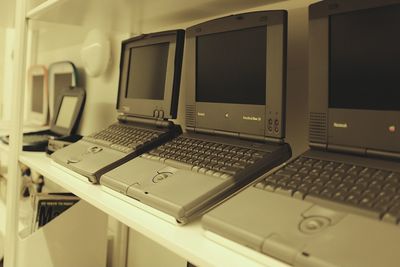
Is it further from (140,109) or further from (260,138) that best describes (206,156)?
Result: (140,109)

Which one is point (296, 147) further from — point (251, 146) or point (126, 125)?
point (126, 125)

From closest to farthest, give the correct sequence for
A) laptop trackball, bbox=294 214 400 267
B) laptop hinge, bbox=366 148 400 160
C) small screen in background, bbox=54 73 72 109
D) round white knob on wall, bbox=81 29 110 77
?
laptop trackball, bbox=294 214 400 267 → laptop hinge, bbox=366 148 400 160 → round white knob on wall, bbox=81 29 110 77 → small screen in background, bbox=54 73 72 109

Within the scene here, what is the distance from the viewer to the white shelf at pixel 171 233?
0.40 m

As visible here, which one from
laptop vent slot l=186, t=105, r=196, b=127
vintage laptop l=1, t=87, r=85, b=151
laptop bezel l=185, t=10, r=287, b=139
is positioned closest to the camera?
laptop bezel l=185, t=10, r=287, b=139

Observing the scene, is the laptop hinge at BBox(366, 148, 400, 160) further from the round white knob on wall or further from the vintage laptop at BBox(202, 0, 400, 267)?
the round white knob on wall

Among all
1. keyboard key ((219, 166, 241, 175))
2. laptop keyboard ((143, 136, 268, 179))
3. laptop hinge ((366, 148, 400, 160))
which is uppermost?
laptop hinge ((366, 148, 400, 160))

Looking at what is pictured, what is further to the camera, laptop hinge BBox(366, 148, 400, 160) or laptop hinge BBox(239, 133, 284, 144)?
laptop hinge BBox(239, 133, 284, 144)

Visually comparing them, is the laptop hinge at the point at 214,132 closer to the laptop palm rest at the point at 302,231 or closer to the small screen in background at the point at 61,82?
the laptop palm rest at the point at 302,231

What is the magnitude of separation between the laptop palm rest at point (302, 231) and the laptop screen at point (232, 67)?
0.23 metres

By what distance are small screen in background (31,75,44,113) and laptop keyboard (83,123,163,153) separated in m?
1.04

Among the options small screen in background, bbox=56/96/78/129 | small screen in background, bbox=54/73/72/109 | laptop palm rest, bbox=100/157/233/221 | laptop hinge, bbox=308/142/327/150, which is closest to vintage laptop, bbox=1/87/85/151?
small screen in background, bbox=56/96/78/129

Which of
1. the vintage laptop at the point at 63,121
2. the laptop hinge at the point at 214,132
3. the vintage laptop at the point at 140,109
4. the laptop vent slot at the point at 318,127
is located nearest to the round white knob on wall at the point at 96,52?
the vintage laptop at the point at 63,121

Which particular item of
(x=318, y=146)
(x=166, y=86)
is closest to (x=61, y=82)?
(x=166, y=86)

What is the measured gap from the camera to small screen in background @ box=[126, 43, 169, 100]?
33.2 inches
